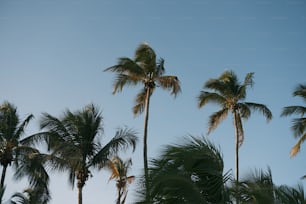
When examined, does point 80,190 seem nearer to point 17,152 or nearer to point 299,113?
point 17,152

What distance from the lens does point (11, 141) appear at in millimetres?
20453

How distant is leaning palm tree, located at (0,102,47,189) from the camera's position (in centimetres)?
1938

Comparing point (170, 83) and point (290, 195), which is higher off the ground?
point (170, 83)

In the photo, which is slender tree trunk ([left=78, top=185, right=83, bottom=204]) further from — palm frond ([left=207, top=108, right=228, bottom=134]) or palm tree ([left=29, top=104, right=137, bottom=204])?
palm frond ([left=207, top=108, right=228, bottom=134])

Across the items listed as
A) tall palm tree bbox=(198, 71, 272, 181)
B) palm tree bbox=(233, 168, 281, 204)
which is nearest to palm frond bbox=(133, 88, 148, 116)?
tall palm tree bbox=(198, 71, 272, 181)

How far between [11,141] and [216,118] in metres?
12.0

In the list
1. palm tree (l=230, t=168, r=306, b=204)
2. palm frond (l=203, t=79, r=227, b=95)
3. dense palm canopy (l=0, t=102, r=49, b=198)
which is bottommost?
palm tree (l=230, t=168, r=306, b=204)

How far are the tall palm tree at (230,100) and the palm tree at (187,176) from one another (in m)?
17.1

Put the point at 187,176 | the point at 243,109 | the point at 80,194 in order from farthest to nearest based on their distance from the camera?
the point at 243,109 → the point at 80,194 → the point at 187,176

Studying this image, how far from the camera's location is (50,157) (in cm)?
1733

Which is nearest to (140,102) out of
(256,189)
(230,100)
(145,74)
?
(145,74)

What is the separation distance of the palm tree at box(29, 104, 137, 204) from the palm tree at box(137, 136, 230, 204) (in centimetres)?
1093

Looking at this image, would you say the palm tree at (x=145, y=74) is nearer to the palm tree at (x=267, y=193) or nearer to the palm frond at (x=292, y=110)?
the palm frond at (x=292, y=110)

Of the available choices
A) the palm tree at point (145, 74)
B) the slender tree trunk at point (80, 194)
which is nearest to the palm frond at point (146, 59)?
the palm tree at point (145, 74)
